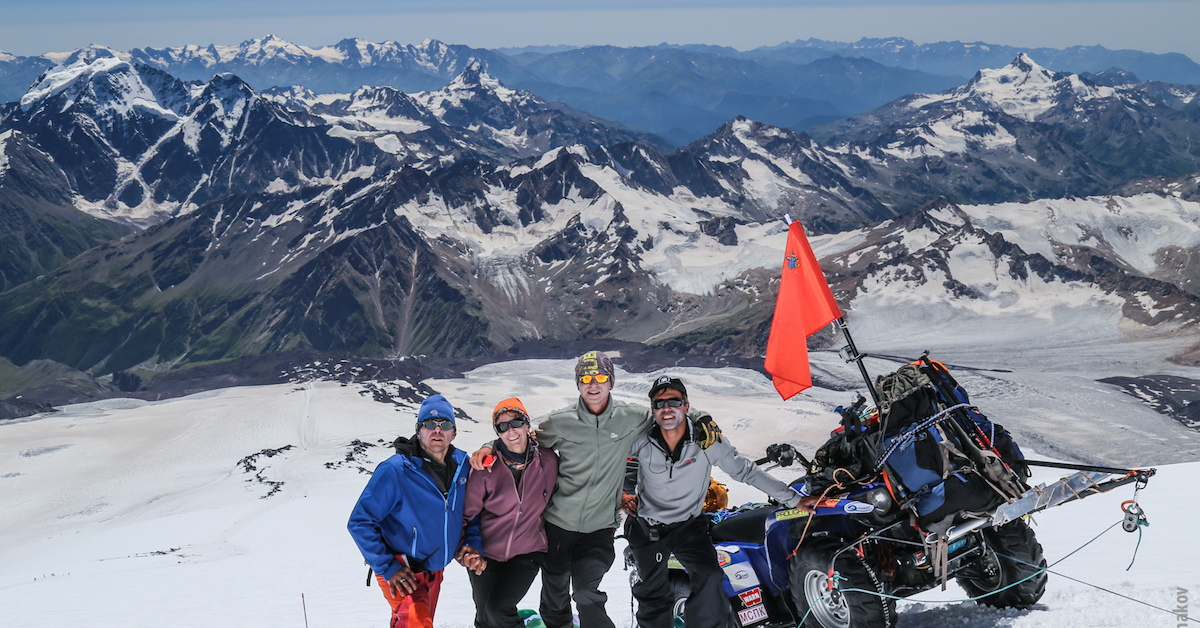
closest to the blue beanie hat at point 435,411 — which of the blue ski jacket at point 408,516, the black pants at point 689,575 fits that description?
the blue ski jacket at point 408,516

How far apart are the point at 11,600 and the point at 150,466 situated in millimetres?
48168

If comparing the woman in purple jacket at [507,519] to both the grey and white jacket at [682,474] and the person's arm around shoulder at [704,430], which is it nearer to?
the grey and white jacket at [682,474]

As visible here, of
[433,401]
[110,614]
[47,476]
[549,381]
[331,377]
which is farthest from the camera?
[549,381]

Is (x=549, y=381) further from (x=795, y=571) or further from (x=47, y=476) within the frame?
(x=795, y=571)

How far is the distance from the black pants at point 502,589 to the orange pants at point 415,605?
454 mm

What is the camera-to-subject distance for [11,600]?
17906 mm

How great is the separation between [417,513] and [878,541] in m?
4.67

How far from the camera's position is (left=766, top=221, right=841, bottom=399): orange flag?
10.6m

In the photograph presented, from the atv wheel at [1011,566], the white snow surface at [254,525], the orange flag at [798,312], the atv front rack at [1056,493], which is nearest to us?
the atv front rack at [1056,493]

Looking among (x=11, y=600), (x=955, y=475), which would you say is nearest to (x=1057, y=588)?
(x=955, y=475)

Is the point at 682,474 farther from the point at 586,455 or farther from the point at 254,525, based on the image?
the point at 254,525

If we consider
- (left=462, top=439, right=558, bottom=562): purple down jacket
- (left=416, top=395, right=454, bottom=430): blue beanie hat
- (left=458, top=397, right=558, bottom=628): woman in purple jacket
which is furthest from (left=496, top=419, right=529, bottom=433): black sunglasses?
(left=416, top=395, right=454, bottom=430): blue beanie hat

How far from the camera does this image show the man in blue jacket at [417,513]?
7.56 metres

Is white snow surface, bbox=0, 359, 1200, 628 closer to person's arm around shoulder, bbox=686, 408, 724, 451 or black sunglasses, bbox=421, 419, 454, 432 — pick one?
person's arm around shoulder, bbox=686, 408, 724, 451
